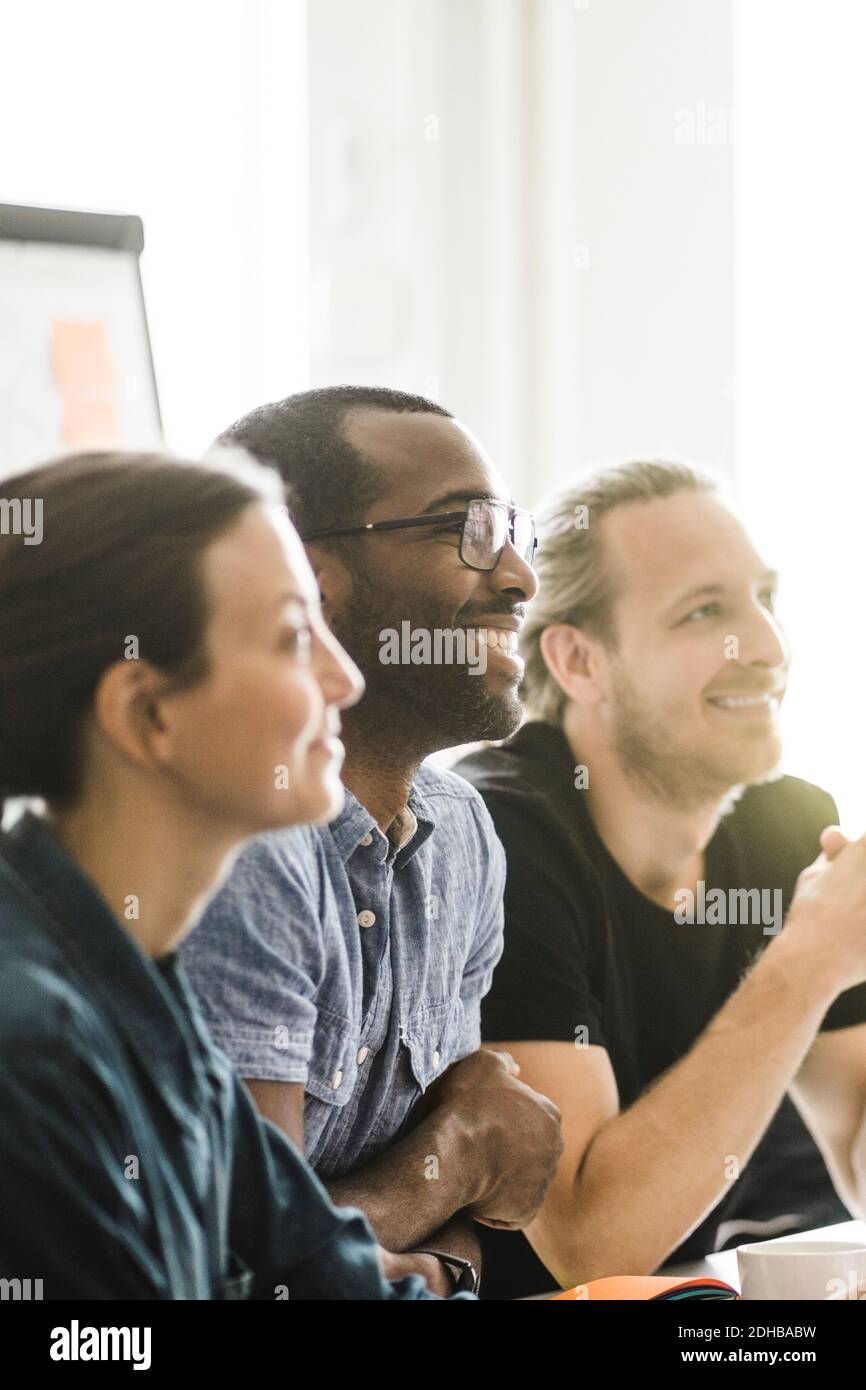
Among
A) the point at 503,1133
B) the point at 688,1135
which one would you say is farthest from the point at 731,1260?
the point at 503,1133

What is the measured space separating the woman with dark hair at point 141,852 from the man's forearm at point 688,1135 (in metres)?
0.29

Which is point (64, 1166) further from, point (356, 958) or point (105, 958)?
point (356, 958)

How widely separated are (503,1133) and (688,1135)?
0.21 metres

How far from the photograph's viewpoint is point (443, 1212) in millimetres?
1309

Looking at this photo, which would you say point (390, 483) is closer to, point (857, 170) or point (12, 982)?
point (12, 982)

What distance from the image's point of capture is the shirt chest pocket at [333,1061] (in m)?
1.22

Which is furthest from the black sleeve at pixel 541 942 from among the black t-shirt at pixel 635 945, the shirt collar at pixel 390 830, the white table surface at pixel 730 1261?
the white table surface at pixel 730 1261

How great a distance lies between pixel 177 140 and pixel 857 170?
0.73m

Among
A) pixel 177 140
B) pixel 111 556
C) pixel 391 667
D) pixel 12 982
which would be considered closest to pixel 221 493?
pixel 111 556

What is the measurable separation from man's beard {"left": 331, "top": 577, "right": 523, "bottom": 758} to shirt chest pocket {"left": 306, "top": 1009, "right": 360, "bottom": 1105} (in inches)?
9.4

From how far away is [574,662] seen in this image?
1.53m
